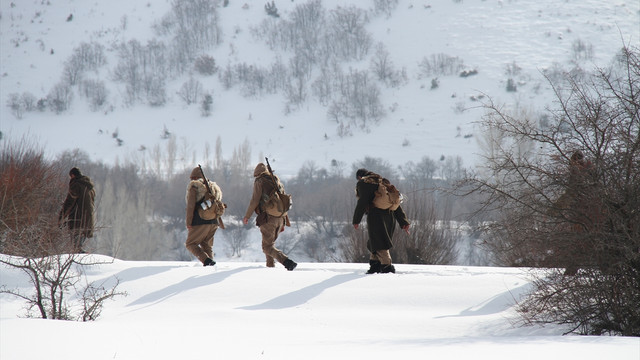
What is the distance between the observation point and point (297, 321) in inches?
272

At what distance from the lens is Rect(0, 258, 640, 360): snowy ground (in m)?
4.78

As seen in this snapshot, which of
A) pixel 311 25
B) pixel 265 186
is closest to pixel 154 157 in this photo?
pixel 311 25

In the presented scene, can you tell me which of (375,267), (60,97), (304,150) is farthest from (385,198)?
(60,97)

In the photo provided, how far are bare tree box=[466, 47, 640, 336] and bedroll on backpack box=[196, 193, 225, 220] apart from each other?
485 centimetres

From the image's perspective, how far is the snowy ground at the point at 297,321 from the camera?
188 inches

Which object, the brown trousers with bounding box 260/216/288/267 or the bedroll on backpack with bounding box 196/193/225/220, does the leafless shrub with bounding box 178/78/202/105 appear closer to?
the bedroll on backpack with bounding box 196/193/225/220

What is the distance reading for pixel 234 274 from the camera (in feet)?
29.8

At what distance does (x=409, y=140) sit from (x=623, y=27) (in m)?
48.9

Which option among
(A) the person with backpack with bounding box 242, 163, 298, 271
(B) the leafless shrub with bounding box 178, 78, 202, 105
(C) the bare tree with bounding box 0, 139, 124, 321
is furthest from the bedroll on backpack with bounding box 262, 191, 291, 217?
(B) the leafless shrub with bounding box 178, 78, 202, 105

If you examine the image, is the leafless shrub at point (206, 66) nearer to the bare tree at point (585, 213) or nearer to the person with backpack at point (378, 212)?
the person with backpack at point (378, 212)

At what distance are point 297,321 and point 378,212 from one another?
290 centimetres

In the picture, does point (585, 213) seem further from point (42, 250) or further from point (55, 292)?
point (42, 250)

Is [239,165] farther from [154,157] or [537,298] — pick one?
[537,298]

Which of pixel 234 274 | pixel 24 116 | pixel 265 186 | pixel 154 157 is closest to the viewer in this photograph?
pixel 234 274
